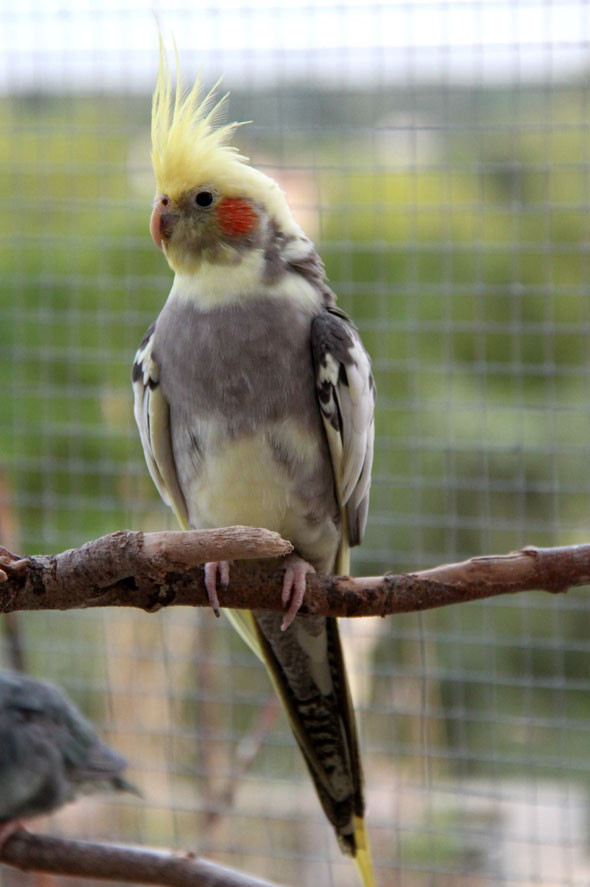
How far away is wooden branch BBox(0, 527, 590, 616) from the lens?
31.5 inches

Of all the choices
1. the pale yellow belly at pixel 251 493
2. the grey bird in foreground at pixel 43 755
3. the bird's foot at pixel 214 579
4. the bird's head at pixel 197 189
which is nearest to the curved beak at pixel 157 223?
the bird's head at pixel 197 189

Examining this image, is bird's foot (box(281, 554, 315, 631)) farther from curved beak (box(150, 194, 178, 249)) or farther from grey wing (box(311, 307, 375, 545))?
curved beak (box(150, 194, 178, 249))

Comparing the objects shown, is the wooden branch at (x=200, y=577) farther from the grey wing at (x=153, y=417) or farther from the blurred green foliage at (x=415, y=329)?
the blurred green foliage at (x=415, y=329)

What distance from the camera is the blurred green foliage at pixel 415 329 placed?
5.58 feet

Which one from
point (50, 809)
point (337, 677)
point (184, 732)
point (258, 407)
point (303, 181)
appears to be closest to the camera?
point (258, 407)

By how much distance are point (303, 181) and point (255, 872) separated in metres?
1.44

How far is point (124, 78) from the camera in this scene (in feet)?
5.77

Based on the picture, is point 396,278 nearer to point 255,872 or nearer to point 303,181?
point 303,181

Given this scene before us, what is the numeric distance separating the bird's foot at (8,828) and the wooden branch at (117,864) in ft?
0.10

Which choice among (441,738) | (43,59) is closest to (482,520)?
(441,738)

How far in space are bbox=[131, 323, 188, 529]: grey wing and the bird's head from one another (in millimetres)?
130

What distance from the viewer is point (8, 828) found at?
1.38m

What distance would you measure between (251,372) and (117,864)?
26.3 inches

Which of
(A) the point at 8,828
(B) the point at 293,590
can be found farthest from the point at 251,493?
(A) the point at 8,828
